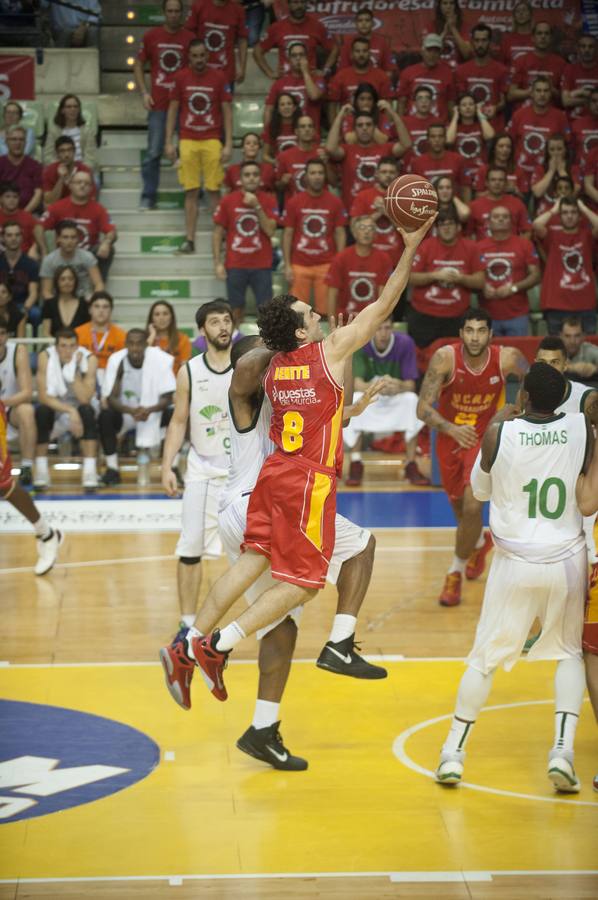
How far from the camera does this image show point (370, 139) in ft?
48.7

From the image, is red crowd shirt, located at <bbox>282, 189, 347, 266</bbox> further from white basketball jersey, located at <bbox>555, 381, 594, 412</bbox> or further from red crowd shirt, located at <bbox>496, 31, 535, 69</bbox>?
white basketball jersey, located at <bbox>555, 381, 594, 412</bbox>

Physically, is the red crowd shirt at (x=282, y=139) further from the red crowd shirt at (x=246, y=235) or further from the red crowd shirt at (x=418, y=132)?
the red crowd shirt at (x=418, y=132)

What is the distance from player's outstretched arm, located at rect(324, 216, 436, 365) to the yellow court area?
1.83 meters

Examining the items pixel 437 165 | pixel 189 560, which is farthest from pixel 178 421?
pixel 437 165

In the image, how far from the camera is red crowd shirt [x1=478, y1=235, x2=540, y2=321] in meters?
13.8

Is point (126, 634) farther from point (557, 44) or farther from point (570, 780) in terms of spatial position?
point (557, 44)

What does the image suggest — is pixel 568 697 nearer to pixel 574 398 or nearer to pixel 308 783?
pixel 308 783

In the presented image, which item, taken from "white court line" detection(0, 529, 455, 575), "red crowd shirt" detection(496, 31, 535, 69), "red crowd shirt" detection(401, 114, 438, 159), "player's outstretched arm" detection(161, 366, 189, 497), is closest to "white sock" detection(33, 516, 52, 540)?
"white court line" detection(0, 529, 455, 575)

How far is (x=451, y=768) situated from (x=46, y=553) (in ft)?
15.6

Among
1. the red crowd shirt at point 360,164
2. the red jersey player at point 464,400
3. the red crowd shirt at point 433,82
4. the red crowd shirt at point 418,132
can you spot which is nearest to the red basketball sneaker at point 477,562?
the red jersey player at point 464,400

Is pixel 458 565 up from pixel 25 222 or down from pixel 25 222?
down

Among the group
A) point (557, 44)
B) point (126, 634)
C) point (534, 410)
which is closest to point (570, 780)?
point (534, 410)

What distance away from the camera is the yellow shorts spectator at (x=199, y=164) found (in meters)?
15.3

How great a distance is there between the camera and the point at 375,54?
52.2ft
